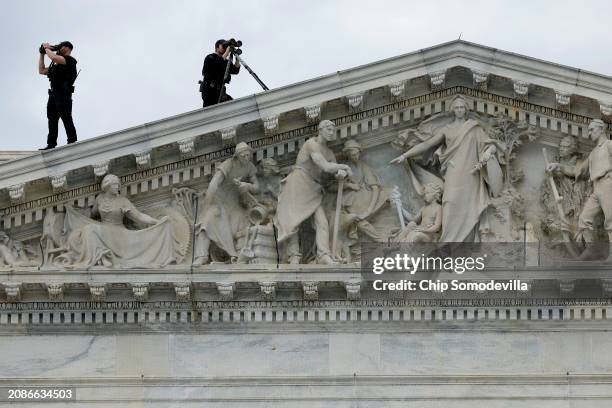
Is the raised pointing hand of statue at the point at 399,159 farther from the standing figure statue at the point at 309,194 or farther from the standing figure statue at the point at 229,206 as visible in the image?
the standing figure statue at the point at 229,206

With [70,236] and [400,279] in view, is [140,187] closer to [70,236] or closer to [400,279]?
[70,236]

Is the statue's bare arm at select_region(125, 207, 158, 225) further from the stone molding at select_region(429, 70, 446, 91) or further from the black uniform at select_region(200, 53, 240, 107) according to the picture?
the stone molding at select_region(429, 70, 446, 91)

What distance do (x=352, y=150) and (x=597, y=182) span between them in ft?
11.2

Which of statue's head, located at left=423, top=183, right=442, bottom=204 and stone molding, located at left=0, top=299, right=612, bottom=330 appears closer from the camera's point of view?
stone molding, located at left=0, top=299, right=612, bottom=330

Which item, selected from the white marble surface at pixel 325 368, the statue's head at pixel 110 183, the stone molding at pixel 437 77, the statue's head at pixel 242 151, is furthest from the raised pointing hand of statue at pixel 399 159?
the statue's head at pixel 110 183

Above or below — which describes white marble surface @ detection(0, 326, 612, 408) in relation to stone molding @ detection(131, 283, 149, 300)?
below

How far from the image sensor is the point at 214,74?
129ft

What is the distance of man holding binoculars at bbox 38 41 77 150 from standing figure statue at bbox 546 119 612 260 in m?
6.97

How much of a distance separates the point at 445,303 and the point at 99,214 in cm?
492

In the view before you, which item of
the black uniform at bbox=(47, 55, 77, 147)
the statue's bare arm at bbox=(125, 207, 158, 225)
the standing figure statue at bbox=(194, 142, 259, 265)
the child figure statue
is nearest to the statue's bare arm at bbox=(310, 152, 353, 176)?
the standing figure statue at bbox=(194, 142, 259, 265)

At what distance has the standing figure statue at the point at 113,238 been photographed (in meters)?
36.5

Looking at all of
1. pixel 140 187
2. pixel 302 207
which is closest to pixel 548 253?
pixel 302 207

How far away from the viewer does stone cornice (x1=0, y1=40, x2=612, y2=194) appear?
36.7 meters

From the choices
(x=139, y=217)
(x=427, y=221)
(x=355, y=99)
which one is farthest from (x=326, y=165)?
(x=139, y=217)
